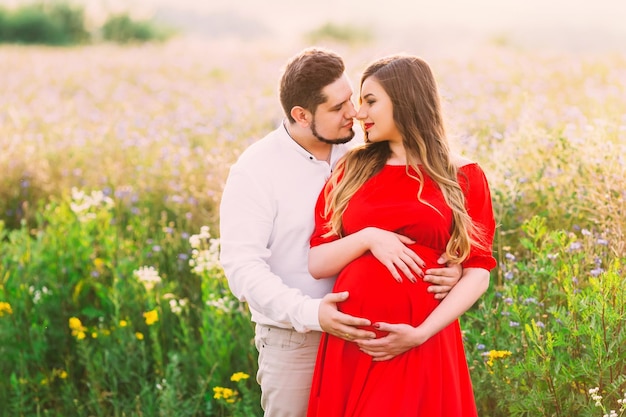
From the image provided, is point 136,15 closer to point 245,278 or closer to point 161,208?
point 161,208

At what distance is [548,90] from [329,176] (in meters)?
5.43

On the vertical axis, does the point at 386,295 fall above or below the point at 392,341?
above

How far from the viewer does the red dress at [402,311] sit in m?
2.66

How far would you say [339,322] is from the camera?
267 cm

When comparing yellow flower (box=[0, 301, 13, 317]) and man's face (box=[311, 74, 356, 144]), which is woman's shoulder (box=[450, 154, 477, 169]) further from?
yellow flower (box=[0, 301, 13, 317])

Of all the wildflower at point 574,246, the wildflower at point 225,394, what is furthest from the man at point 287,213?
the wildflower at point 574,246

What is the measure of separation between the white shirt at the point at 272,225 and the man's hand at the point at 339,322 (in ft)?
0.37

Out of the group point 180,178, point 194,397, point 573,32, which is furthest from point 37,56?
point 573,32

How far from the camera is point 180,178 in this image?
598 cm

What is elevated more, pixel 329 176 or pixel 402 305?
pixel 329 176

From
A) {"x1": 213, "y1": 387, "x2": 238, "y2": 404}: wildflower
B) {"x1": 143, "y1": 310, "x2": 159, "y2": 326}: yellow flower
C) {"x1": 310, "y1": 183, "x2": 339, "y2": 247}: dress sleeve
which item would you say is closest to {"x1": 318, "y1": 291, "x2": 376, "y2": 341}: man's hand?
{"x1": 310, "y1": 183, "x2": 339, "y2": 247}: dress sleeve

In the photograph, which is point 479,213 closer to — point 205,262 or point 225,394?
point 225,394

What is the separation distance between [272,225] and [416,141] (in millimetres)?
630

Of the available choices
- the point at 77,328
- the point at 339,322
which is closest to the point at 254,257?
the point at 339,322
